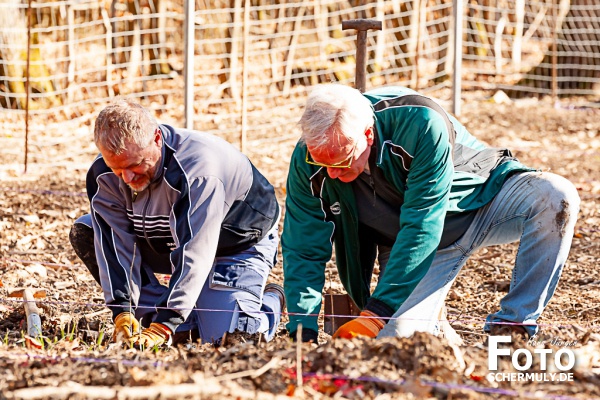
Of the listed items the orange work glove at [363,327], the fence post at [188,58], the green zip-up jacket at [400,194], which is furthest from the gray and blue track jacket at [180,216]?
the fence post at [188,58]

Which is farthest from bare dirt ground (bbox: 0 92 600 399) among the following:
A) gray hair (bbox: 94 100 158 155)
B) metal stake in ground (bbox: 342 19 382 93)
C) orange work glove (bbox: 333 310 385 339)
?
metal stake in ground (bbox: 342 19 382 93)

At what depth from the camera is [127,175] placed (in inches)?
155

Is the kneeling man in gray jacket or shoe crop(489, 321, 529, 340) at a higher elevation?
the kneeling man in gray jacket

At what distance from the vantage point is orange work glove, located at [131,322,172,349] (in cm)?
379

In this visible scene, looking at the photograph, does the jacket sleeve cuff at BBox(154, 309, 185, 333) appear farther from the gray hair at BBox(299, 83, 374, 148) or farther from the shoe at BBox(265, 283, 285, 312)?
the gray hair at BBox(299, 83, 374, 148)

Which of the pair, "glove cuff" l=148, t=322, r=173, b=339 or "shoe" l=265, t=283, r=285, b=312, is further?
"shoe" l=265, t=283, r=285, b=312

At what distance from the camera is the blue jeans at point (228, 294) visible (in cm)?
431

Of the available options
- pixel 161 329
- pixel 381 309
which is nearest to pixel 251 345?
pixel 381 309

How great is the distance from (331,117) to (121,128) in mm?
898

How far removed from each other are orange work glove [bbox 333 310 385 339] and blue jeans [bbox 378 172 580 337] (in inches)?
7.4

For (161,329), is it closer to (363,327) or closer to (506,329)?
(363,327)

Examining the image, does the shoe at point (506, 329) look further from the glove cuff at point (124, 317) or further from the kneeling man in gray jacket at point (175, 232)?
the glove cuff at point (124, 317)

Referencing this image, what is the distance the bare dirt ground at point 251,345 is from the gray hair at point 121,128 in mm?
834

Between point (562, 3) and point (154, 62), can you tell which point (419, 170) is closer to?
point (154, 62)
